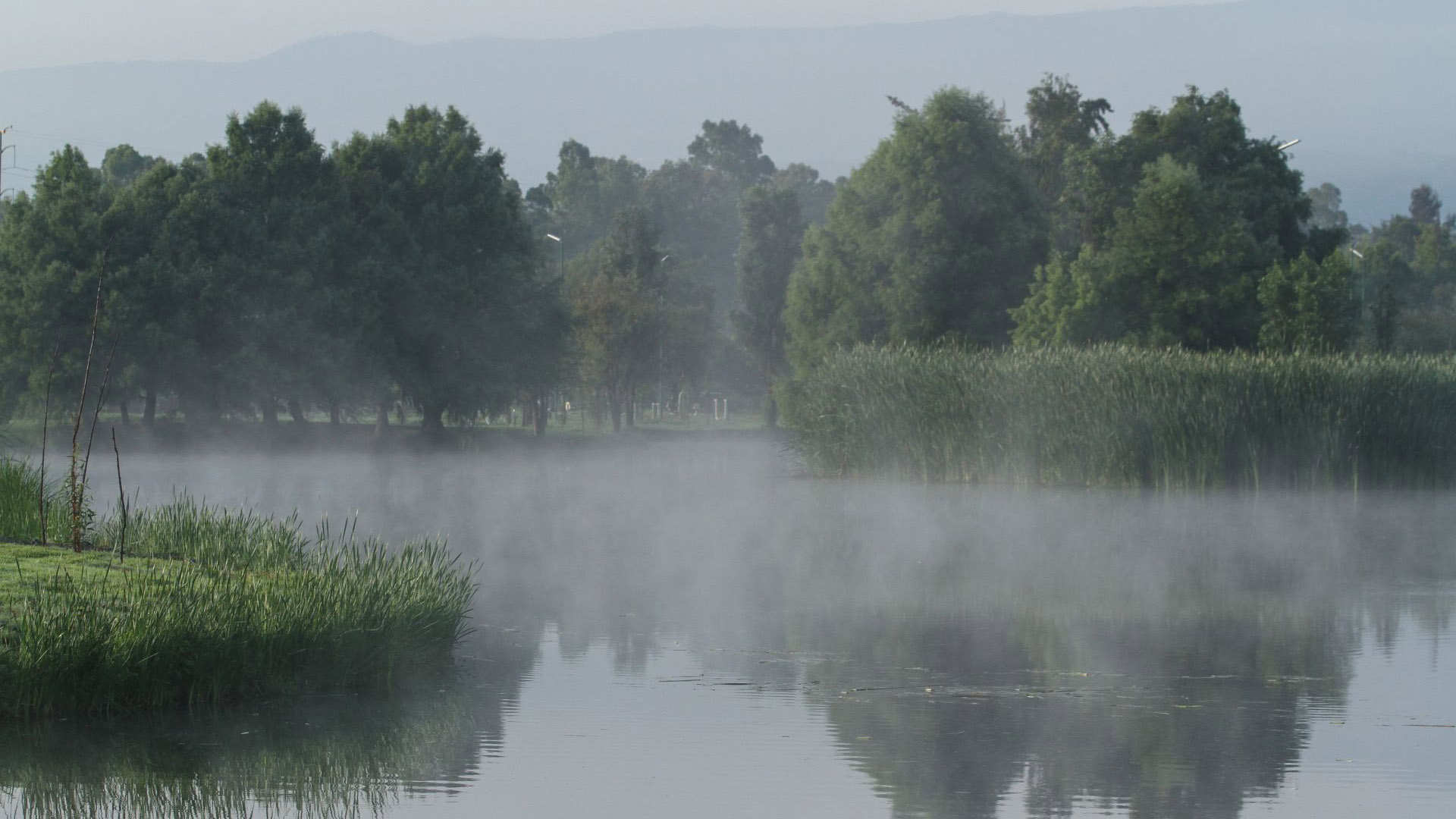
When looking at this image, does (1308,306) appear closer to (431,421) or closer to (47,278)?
(431,421)

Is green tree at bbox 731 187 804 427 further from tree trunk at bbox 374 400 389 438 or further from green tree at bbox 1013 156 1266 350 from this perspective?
green tree at bbox 1013 156 1266 350

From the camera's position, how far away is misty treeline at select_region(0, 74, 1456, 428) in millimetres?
49688

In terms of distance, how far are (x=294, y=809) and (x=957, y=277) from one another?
5291 cm

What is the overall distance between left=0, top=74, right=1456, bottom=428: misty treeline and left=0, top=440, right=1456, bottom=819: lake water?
27.6 meters

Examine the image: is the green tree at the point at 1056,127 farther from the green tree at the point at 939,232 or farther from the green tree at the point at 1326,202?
the green tree at the point at 1326,202

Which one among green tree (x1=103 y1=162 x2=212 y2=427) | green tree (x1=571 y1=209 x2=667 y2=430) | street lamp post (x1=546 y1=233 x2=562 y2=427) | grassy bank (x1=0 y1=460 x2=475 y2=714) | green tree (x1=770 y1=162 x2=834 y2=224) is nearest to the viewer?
grassy bank (x1=0 y1=460 x2=475 y2=714)

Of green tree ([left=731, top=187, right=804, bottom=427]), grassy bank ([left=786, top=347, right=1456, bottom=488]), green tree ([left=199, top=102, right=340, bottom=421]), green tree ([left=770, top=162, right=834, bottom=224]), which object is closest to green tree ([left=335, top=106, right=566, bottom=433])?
green tree ([left=199, top=102, right=340, bottom=421])

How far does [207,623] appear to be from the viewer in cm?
1037

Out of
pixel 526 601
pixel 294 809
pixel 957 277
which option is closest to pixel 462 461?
pixel 957 277

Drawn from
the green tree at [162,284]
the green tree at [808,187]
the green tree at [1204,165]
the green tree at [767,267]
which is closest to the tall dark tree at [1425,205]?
the green tree at [808,187]

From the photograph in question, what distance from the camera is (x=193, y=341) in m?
50.1

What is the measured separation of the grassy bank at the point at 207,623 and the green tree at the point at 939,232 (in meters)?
46.8

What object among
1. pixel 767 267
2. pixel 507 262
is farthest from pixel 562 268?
pixel 767 267

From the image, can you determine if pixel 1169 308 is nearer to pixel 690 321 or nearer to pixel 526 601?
pixel 526 601
